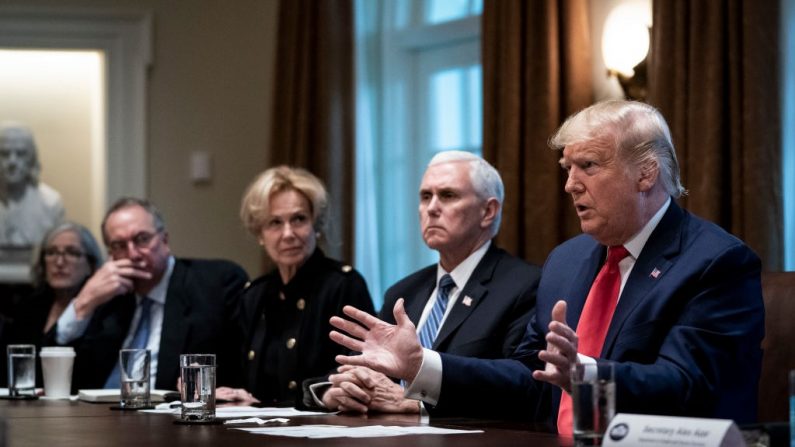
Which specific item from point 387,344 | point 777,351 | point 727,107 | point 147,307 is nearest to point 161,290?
point 147,307

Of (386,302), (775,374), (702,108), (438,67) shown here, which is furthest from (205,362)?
(438,67)

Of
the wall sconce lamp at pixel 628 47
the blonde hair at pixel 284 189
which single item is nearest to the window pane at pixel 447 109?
the wall sconce lamp at pixel 628 47

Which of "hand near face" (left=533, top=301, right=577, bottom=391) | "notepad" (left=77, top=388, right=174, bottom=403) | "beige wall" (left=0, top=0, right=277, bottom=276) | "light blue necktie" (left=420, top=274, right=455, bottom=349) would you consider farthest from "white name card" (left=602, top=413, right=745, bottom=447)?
"beige wall" (left=0, top=0, right=277, bottom=276)

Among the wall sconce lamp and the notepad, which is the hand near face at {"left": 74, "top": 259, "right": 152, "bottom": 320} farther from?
the wall sconce lamp

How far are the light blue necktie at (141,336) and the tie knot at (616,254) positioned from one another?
1.90 m

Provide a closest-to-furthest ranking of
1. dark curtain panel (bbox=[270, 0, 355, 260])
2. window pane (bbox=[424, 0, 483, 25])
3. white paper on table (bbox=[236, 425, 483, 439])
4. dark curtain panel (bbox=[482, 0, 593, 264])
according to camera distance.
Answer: white paper on table (bbox=[236, 425, 483, 439]) < dark curtain panel (bbox=[482, 0, 593, 264]) < window pane (bbox=[424, 0, 483, 25]) < dark curtain panel (bbox=[270, 0, 355, 260])

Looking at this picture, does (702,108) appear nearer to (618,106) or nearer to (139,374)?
(618,106)

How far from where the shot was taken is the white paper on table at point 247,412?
9.48 ft

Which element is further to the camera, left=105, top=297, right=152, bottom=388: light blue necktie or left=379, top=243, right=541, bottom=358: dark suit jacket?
left=105, top=297, right=152, bottom=388: light blue necktie

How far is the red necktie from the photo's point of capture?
2.79 meters

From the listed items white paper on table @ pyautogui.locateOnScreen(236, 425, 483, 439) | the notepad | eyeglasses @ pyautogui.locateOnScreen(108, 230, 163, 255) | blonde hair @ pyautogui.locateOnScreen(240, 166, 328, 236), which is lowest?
the notepad

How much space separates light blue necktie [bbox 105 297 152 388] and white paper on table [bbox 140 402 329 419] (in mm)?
1023

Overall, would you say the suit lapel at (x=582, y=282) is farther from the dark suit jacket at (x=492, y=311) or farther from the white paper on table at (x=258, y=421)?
the white paper on table at (x=258, y=421)

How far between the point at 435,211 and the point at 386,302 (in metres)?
0.31
